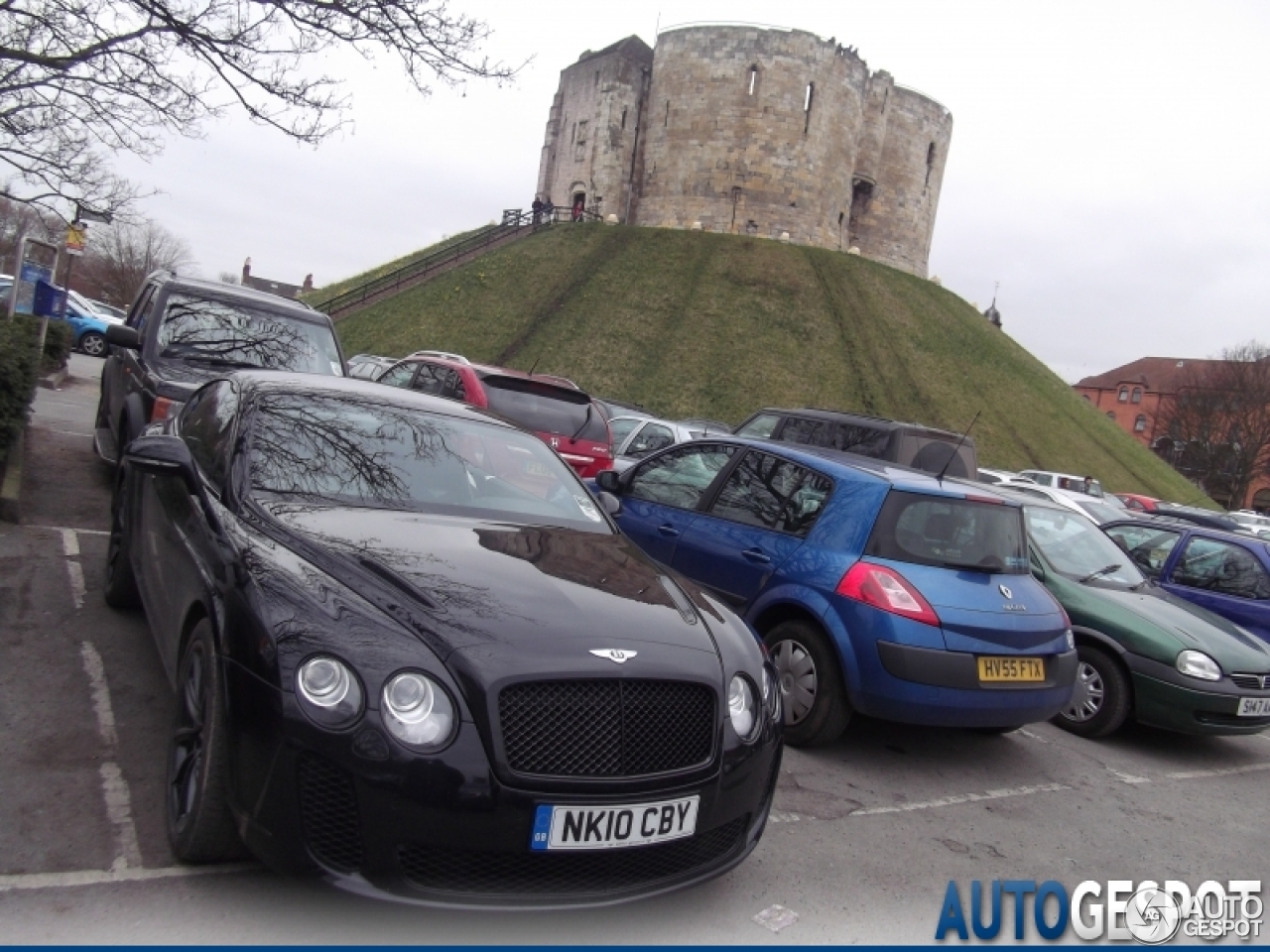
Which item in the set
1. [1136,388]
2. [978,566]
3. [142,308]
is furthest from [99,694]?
[1136,388]

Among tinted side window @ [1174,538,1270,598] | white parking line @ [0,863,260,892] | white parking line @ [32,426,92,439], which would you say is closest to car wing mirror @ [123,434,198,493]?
white parking line @ [0,863,260,892]

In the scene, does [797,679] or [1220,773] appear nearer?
[797,679]

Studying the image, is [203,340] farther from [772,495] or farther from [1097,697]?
[1097,697]

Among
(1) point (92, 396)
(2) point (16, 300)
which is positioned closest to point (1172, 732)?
(2) point (16, 300)

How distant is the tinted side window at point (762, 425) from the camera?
1209cm

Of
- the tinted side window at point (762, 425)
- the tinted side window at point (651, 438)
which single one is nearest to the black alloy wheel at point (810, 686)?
the tinted side window at point (762, 425)

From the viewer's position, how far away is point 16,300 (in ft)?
37.3

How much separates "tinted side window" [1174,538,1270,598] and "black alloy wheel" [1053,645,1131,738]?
2529mm

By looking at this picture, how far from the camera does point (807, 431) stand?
456 inches

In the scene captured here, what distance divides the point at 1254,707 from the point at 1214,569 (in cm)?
241

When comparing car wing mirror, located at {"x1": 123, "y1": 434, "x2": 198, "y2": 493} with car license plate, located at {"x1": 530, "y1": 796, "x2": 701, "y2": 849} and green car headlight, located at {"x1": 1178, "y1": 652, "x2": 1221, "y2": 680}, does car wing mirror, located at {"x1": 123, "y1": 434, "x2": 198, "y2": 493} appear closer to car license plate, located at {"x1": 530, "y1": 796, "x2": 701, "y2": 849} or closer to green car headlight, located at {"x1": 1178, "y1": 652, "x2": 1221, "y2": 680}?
car license plate, located at {"x1": 530, "y1": 796, "x2": 701, "y2": 849}

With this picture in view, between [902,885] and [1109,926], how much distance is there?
2.74ft

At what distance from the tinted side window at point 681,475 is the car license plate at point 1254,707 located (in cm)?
373

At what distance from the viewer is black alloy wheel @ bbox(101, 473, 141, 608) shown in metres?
5.39
